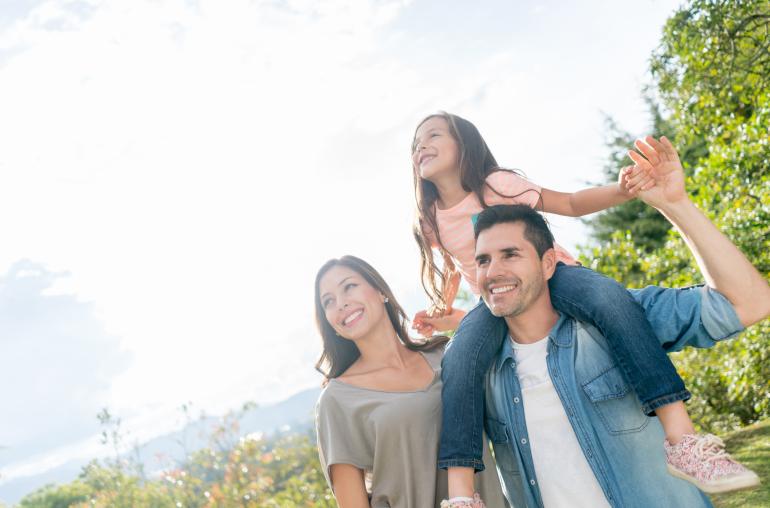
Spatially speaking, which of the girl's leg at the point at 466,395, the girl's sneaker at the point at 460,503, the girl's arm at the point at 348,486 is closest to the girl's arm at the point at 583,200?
the girl's leg at the point at 466,395

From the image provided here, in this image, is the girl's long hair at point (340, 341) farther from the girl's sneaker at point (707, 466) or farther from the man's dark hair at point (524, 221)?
the girl's sneaker at point (707, 466)

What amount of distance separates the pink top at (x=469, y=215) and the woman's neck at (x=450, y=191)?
0.15 feet

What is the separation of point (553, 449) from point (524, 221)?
92cm

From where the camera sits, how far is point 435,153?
12.0 ft

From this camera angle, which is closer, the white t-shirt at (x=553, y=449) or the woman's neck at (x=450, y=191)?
the white t-shirt at (x=553, y=449)

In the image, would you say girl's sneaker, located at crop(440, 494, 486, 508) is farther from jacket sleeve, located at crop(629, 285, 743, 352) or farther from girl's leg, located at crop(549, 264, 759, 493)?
jacket sleeve, located at crop(629, 285, 743, 352)

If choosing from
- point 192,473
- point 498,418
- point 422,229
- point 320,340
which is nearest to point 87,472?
point 192,473

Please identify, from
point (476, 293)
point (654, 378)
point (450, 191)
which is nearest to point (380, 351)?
point (476, 293)

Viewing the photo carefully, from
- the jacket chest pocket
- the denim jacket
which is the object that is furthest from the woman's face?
the jacket chest pocket

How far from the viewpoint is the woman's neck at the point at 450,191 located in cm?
362

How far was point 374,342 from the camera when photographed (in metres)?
3.46

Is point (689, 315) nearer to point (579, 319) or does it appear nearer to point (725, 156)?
point (579, 319)

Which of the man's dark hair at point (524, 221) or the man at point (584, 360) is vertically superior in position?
the man's dark hair at point (524, 221)

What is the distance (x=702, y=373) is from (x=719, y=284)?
6321 millimetres
